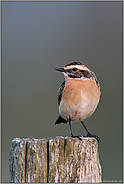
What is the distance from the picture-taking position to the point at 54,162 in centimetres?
349

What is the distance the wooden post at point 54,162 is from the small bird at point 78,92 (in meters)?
1.36

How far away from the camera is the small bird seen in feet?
16.3

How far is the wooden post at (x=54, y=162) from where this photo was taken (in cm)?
348

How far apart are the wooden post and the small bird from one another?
1.36 metres

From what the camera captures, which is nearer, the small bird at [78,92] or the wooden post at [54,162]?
the wooden post at [54,162]

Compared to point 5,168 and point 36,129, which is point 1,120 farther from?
point 5,168

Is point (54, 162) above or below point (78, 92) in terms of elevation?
below

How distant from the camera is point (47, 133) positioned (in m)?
8.62

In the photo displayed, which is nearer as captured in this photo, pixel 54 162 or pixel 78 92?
pixel 54 162

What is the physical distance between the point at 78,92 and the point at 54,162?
176 centimetres

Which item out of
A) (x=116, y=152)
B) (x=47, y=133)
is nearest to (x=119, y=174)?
(x=116, y=152)

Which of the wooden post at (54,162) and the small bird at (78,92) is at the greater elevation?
the small bird at (78,92)

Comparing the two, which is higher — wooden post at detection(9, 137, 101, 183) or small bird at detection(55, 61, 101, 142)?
small bird at detection(55, 61, 101, 142)

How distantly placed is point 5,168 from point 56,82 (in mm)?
4387
